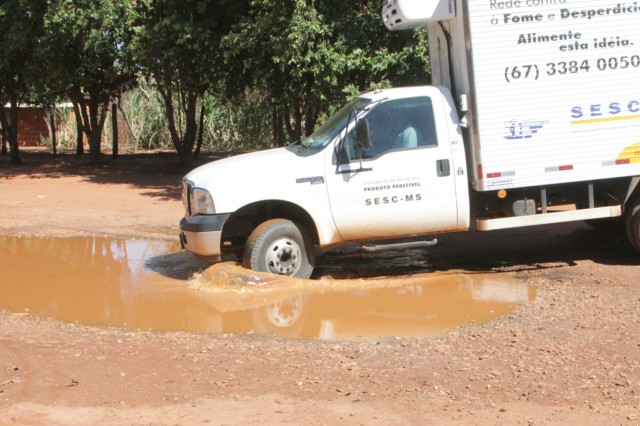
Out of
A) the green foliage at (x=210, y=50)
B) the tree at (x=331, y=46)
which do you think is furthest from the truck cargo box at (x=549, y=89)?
the green foliage at (x=210, y=50)

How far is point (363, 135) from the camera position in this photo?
8664 mm

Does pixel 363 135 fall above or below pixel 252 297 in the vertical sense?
above

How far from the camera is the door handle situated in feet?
29.2

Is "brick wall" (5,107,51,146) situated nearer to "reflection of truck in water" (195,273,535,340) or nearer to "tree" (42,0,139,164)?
"tree" (42,0,139,164)

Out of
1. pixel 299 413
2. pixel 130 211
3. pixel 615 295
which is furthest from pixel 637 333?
pixel 130 211

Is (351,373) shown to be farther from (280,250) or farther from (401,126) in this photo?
(401,126)

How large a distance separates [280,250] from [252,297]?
69 centimetres

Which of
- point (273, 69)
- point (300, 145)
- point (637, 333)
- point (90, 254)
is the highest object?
point (273, 69)

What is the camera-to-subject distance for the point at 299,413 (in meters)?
5.14

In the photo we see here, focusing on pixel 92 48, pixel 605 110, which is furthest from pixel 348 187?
pixel 92 48

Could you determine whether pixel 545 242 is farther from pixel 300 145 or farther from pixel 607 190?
pixel 300 145

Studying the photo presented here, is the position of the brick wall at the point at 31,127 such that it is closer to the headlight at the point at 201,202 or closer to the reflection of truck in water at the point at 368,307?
the headlight at the point at 201,202

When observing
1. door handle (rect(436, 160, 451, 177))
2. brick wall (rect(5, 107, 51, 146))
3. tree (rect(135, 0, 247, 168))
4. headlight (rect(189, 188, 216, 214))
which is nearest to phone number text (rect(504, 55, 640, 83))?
door handle (rect(436, 160, 451, 177))

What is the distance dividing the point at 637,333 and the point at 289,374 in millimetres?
3020
